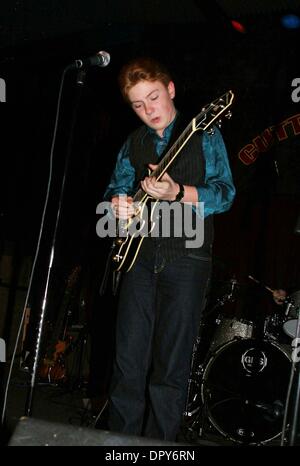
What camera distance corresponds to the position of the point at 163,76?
2646 millimetres

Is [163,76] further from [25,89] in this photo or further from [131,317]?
[25,89]

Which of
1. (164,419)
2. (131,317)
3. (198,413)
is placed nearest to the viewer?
(164,419)

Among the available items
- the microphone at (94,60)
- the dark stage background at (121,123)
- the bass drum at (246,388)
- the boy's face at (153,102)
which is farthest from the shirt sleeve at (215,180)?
the dark stage background at (121,123)

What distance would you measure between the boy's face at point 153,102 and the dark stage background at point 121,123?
3.20 metres

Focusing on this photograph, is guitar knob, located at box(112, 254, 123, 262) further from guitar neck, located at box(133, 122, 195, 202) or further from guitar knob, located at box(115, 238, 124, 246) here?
guitar neck, located at box(133, 122, 195, 202)

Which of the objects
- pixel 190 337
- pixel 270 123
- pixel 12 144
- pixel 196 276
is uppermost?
pixel 270 123

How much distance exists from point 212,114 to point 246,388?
2.59 metres

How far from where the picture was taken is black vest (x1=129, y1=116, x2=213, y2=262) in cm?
248

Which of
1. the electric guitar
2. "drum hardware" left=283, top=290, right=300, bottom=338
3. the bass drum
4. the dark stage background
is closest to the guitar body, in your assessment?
the electric guitar

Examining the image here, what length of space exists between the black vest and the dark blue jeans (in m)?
0.05

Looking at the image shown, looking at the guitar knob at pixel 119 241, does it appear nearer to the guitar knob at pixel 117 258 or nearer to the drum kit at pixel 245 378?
the guitar knob at pixel 117 258

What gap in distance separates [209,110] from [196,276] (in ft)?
2.65

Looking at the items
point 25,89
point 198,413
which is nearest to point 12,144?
point 25,89

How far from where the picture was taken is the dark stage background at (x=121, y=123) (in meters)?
6.03
